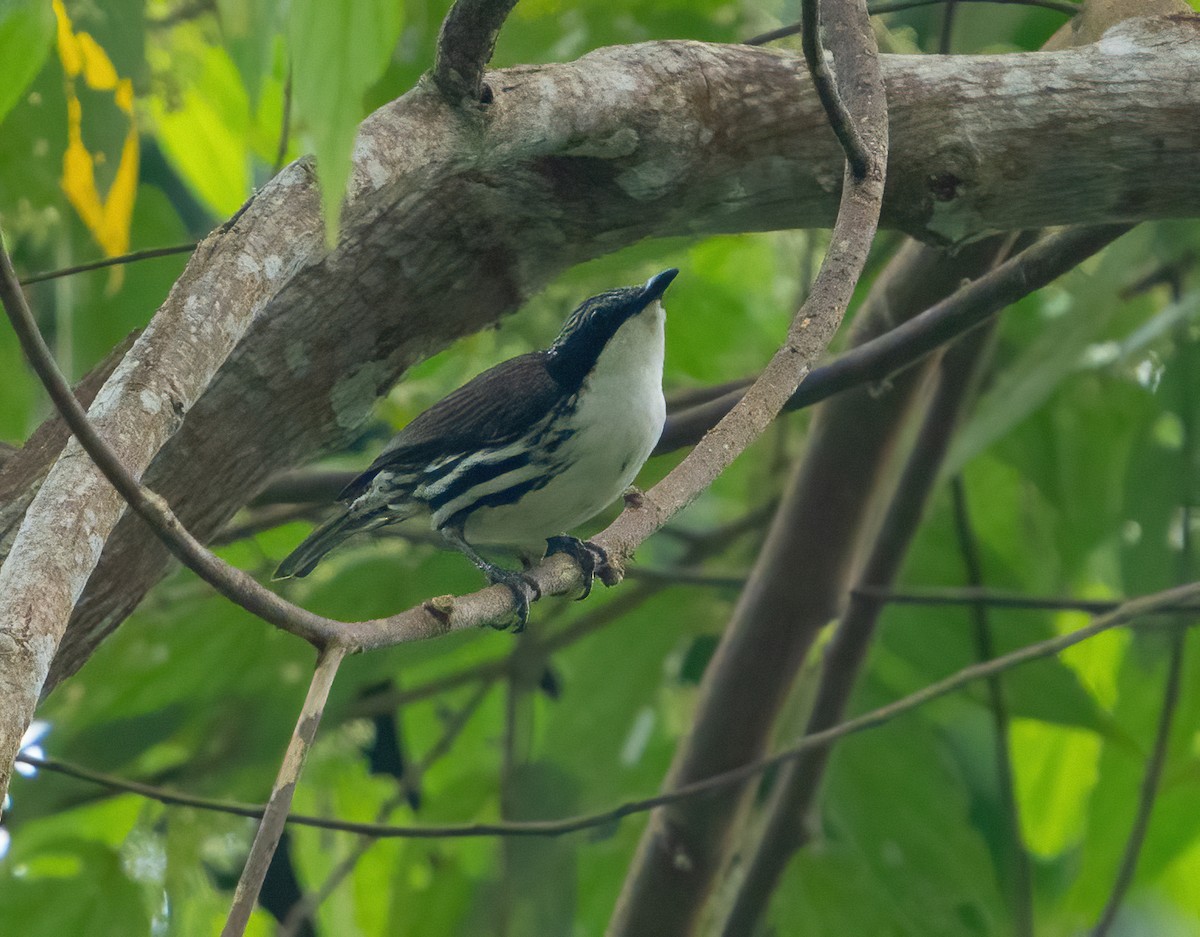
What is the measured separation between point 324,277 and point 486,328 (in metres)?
0.46

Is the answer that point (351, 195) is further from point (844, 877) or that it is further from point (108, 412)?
point (844, 877)

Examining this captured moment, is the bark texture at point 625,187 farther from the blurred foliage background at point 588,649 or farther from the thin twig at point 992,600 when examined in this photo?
the thin twig at point 992,600

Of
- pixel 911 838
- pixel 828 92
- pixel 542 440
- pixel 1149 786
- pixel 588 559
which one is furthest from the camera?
pixel 911 838

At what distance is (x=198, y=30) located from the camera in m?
3.80

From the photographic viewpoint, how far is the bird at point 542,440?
290cm

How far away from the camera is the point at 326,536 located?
3.26 metres

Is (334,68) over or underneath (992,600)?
over

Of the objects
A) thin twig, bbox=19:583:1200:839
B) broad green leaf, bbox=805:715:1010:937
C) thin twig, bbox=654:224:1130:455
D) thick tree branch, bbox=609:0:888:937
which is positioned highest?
thick tree branch, bbox=609:0:888:937

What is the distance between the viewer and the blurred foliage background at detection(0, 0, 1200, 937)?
333cm

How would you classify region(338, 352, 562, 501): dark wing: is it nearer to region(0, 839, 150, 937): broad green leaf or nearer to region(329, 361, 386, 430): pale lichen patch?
region(329, 361, 386, 430): pale lichen patch

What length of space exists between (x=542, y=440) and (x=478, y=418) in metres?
0.14

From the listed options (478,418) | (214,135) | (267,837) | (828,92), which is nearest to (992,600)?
(478,418)

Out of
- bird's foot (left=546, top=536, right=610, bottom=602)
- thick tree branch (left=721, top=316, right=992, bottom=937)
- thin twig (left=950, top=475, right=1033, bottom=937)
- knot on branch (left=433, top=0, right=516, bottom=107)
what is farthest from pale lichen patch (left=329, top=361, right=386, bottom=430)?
thin twig (left=950, top=475, right=1033, bottom=937)

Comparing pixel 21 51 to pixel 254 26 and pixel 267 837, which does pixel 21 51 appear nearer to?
pixel 254 26
